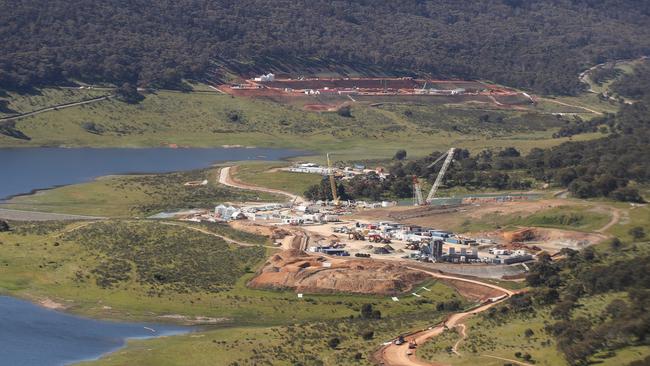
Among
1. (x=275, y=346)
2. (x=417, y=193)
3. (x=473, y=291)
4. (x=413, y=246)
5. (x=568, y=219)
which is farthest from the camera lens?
(x=417, y=193)

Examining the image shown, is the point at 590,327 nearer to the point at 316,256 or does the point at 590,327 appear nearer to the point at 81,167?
the point at 316,256

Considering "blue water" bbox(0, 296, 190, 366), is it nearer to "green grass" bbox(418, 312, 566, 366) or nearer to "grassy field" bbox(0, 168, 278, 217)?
"green grass" bbox(418, 312, 566, 366)

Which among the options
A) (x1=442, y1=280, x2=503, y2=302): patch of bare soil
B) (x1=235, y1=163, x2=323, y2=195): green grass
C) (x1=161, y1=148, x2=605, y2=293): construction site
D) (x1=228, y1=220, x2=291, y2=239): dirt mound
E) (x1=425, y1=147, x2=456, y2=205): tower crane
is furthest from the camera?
(x1=235, y1=163, x2=323, y2=195): green grass

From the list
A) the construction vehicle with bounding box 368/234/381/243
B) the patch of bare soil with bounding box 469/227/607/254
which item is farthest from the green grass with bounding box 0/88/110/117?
the patch of bare soil with bounding box 469/227/607/254

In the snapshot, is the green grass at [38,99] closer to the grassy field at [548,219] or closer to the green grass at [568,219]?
the grassy field at [548,219]

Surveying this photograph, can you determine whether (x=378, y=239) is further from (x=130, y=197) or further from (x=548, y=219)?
(x=130, y=197)

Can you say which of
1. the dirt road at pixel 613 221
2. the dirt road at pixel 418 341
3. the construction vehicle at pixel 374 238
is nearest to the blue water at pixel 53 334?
the dirt road at pixel 418 341

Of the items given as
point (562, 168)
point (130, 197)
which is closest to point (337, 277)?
point (130, 197)

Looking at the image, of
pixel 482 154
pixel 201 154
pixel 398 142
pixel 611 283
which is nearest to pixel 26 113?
pixel 201 154
